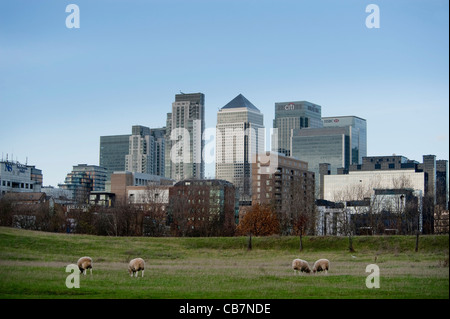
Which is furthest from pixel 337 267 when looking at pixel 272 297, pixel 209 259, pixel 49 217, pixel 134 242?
pixel 49 217

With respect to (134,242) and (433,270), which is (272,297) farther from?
(134,242)

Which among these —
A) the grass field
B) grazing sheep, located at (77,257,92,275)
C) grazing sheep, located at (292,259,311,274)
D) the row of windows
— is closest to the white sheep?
grazing sheep, located at (77,257,92,275)

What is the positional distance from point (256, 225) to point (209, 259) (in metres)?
46.5

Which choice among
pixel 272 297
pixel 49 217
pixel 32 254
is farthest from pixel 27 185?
pixel 272 297

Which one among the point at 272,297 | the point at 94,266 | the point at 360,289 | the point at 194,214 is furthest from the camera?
the point at 194,214

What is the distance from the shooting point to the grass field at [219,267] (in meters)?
29.4

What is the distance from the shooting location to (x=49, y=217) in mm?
86438

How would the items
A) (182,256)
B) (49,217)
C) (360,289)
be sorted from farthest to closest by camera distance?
(49,217) → (182,256) → (360,289)

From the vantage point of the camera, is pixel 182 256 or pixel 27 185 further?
pixel 27 185

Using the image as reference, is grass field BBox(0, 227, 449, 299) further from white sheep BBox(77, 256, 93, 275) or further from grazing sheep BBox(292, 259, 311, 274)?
grazing sheep BBox(292, 259, 311, 274)

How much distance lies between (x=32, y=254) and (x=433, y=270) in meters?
25.5

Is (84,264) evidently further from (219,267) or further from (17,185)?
(17,185)
